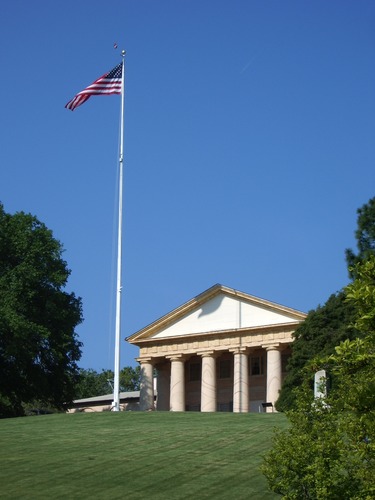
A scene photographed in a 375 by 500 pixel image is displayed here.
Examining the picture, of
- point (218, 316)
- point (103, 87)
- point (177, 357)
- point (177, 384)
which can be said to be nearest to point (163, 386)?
point (177, 384)

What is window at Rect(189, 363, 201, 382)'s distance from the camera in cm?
7362

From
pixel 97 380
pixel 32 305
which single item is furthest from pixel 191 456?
pixel 97 380

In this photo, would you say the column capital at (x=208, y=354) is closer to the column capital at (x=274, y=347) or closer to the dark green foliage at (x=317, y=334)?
the column capital at (x=274, y=347)

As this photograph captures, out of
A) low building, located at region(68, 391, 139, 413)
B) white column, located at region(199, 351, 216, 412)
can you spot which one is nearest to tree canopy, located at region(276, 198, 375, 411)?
white column, located at region(199, 351, 216, 412)

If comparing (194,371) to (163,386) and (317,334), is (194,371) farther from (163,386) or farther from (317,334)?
(317,334)

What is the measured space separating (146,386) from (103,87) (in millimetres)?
27891

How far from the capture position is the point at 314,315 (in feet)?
182

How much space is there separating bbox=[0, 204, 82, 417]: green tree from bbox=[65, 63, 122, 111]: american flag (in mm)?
15225

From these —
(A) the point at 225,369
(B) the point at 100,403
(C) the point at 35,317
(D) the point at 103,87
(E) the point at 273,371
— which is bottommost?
(B) the point at 100,403

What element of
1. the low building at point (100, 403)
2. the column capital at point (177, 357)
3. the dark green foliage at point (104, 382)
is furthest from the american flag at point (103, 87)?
the dark green foliage at point (104, 382)

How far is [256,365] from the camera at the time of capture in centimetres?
7019

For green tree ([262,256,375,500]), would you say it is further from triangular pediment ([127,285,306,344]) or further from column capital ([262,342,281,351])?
triangular pediment ([127,285,306,344])

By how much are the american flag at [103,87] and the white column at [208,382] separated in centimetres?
2472

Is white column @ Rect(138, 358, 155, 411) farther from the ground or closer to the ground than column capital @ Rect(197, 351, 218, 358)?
closer to the ground
